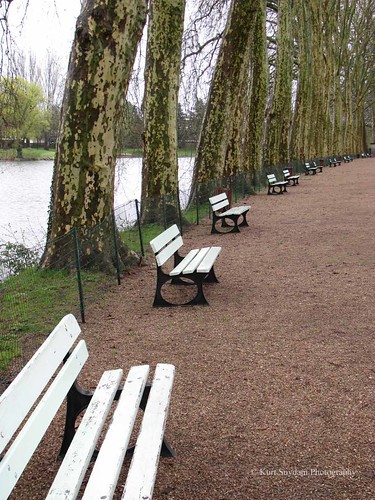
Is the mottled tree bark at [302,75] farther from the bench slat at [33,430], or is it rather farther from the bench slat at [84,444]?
the bench slat at [33,430]

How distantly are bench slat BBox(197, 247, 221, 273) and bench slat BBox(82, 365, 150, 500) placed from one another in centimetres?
284

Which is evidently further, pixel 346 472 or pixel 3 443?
pixel 346 472

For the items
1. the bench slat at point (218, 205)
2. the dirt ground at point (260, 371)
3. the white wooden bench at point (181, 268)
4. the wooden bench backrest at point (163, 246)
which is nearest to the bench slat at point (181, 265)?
the white wooden bench at point (181, 268)

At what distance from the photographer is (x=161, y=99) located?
11992 millimetres

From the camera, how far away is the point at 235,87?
15336 millimetres

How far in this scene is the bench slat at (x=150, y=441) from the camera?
7.55ft

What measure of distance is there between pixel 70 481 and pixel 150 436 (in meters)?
0.51

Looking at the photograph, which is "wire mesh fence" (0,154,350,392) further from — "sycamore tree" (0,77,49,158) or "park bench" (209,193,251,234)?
"sycamore tree" (0,77,49,158)

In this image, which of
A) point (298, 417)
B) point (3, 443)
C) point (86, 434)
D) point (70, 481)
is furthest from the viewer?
point (298, 417)

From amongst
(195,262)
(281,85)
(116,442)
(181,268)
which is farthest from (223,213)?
(281,85)

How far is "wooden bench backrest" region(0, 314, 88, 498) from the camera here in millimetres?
2102

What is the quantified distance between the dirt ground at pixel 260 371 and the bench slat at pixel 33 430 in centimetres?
62

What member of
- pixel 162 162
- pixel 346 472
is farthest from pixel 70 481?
pixel 162 162

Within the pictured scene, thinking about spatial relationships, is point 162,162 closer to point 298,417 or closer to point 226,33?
point 226,33
